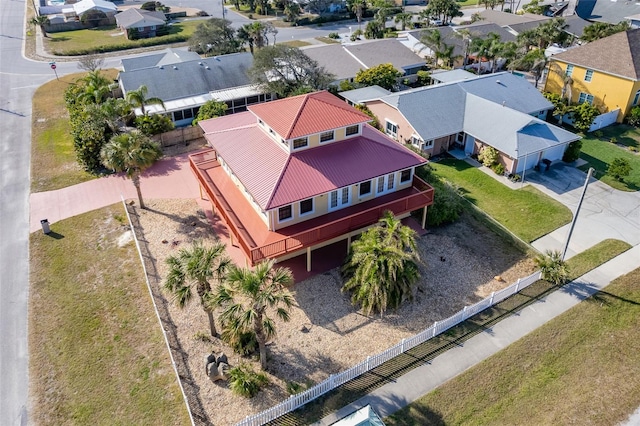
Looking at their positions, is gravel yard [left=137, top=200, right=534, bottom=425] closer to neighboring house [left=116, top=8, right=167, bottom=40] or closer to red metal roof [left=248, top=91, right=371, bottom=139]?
red metal roof [left=248, top=91, right=371, bottom=139]

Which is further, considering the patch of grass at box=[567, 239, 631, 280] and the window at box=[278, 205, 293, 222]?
the patch of grass at box=[567, 239, 631, 280]

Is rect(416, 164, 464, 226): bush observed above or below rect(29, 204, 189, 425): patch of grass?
above

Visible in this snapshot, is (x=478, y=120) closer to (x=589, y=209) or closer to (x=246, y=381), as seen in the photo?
(x=589, y=209)

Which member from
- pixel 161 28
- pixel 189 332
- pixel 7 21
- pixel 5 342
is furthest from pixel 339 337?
pixel 7 21

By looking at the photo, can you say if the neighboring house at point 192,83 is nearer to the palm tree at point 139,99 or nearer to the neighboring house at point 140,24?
the palm tree at point 139,99

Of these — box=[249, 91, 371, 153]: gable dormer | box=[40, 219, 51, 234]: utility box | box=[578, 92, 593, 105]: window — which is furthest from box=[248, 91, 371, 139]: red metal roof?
box=[578, 92, 593, 105]: window

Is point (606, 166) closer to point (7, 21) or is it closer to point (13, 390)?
point (13, 390)
